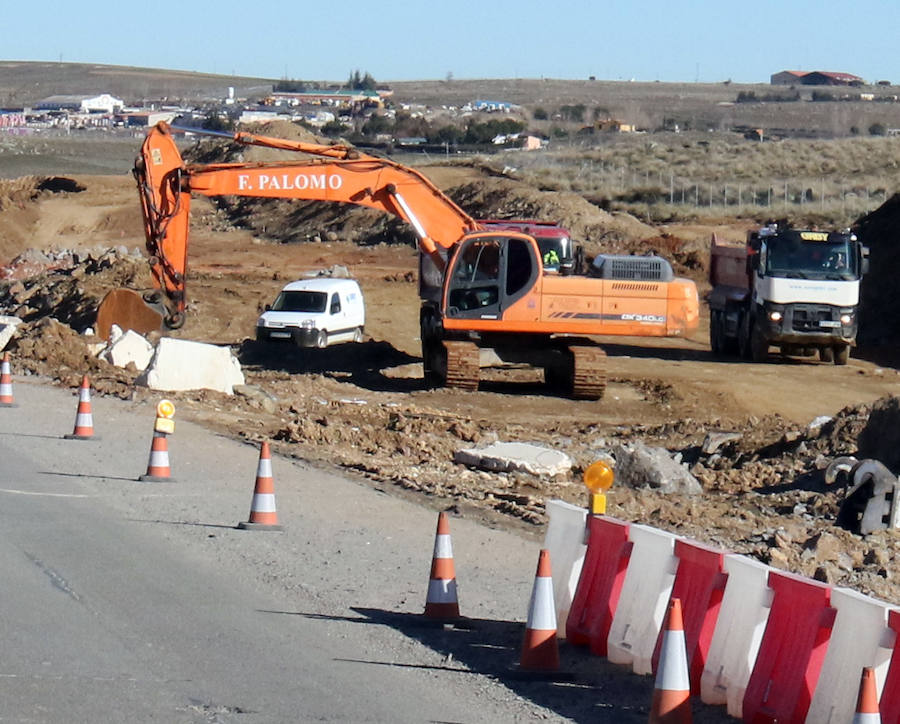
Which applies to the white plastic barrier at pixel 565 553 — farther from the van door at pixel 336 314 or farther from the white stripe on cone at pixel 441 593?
the van door at pixel 336 314

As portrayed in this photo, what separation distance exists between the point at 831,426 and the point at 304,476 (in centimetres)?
692

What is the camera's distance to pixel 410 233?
54.9 metres

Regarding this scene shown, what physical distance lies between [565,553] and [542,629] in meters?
0.93

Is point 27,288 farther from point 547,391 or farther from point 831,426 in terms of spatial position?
point 831,426

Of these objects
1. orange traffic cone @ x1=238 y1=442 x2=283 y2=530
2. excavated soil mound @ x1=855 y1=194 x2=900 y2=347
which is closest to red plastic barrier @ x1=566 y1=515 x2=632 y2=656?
orange traffic cone @ x1=238 y1=442 x2=283 y2=530

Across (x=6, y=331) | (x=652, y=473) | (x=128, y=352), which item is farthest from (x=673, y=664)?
(x=6, y=331)

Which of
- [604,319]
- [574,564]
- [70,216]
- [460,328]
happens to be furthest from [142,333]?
[70,216]

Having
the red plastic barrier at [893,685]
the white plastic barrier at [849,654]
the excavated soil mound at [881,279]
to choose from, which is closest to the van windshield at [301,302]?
the excavated soil mound at [881,279]

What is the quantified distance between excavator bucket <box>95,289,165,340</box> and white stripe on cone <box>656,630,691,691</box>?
22905mm

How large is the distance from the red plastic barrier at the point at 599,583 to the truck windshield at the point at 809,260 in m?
22.1

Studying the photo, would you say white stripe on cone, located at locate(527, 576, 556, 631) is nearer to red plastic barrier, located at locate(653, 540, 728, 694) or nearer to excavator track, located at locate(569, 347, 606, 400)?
red plastic barrier, located at locate(653, 540, 728, 694)

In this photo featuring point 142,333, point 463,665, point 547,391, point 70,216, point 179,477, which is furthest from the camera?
point 70,216

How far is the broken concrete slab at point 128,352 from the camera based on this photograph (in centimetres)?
2491

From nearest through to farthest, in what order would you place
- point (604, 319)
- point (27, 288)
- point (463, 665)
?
point (463, 665), point (604, 319), point (27, 288)
